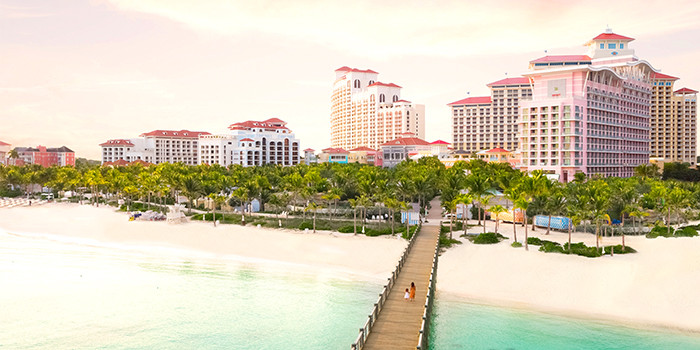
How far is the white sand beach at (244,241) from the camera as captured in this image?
47594mm

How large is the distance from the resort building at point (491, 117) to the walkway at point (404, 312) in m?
152

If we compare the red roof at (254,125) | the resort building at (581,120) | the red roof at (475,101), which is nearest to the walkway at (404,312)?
the resort building at (581,120)

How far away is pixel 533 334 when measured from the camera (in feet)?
102

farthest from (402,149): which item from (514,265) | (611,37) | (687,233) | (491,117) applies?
(514,265)

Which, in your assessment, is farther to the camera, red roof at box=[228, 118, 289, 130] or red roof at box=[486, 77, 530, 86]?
red roof at box=[228, 118, 289, 130]

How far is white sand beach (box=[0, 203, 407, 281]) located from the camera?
156ft

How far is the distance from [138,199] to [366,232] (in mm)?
55942

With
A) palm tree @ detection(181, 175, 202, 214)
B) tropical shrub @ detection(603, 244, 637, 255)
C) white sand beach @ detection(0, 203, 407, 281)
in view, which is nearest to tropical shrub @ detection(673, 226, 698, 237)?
tropical shrub @ detection(603, 244, 637, 255)

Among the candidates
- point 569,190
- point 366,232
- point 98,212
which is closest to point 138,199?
point 98,212

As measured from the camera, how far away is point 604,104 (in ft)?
400

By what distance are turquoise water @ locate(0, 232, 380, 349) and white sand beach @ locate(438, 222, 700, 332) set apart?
28.2 ft

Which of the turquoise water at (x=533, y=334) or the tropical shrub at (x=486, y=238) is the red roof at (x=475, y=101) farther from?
the turquoise water at (x=533, y=334)

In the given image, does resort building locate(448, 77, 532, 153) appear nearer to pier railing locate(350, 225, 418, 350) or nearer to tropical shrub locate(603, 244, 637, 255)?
tropical shrub locate(603, 244, 637, 255)

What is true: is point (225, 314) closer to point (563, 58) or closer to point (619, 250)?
point (619, 250)
